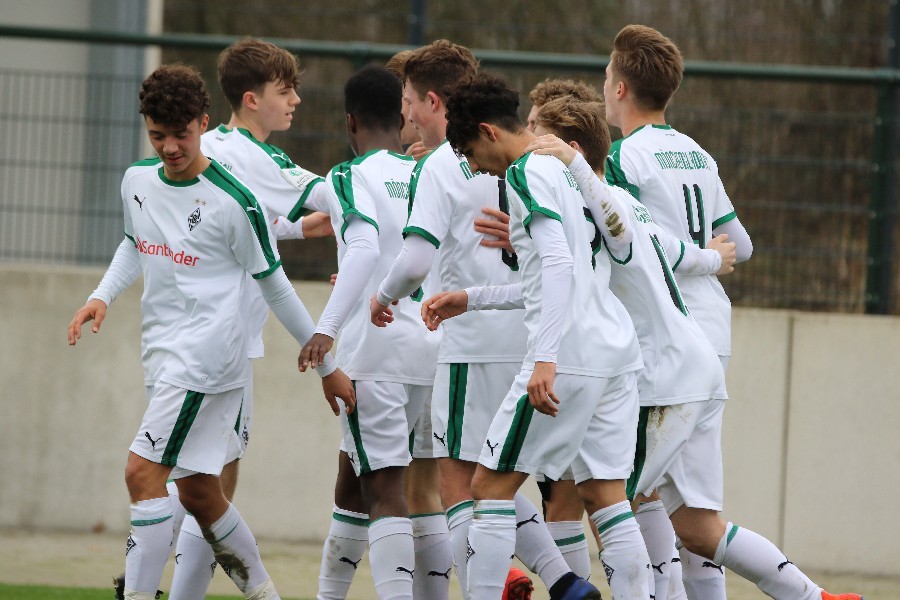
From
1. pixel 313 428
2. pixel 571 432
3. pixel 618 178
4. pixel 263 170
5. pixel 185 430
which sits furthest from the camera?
pixel 313 428

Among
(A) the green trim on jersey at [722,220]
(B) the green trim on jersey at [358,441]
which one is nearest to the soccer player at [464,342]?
(B) the green trim on jersey at [358,441]

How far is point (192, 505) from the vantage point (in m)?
4.77

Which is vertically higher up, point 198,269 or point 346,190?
point 346,190

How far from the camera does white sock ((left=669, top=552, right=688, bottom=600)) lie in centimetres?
508

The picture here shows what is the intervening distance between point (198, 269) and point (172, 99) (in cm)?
55

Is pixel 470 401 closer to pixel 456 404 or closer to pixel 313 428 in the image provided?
pixel 456 404

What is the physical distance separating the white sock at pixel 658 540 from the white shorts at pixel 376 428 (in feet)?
2.94

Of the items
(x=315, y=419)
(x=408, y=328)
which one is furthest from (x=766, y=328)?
(x=408, y=328)

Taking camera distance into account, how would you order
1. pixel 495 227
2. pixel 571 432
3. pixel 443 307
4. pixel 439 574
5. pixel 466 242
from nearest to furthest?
pixel 571 432 < pixel 443 307 < pixel 495 227 < pixel 466 242 < pixel 439 574

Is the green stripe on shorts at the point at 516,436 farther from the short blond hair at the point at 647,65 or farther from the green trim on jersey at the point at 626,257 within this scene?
the short blond hair at the point at 647,65

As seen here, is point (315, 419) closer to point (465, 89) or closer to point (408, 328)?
point (408, 328)

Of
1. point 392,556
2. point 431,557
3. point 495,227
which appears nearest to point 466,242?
point 495,227

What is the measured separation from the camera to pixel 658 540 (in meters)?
5.09

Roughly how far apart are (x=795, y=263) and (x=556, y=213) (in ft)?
12.4
